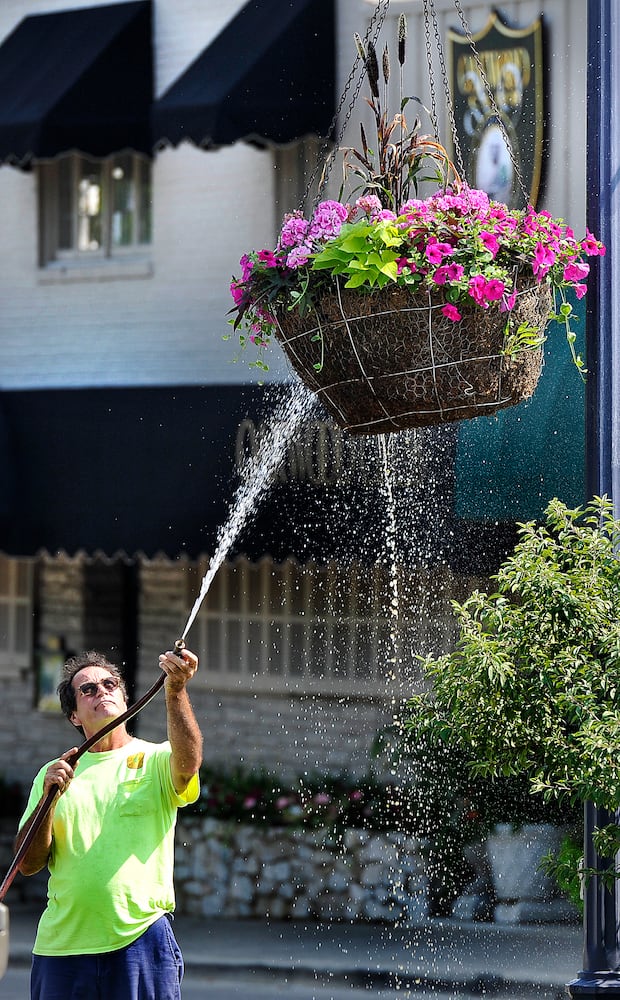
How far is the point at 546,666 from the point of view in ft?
16.3

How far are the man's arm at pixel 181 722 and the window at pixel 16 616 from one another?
751 cm

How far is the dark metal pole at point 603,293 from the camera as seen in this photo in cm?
529

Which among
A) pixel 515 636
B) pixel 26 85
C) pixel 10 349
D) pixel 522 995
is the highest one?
pixel 26 85

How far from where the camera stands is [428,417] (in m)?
5.09

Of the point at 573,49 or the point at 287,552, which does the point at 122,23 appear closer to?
the point at 573,49

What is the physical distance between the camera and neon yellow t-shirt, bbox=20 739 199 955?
4.48 metres

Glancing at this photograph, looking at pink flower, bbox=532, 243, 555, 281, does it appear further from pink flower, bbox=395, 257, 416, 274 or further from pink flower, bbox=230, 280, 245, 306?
pink flower, bbox=230, 280, 245, 306

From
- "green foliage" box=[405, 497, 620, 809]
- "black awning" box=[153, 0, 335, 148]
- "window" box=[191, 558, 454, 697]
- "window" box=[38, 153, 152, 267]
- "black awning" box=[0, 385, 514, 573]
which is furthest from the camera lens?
"window" box=[38, 153, 152, 267]

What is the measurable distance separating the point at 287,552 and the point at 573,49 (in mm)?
3144

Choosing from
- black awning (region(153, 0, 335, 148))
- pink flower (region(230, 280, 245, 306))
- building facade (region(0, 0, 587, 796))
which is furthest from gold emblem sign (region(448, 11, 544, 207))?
pink flower (region(230, 280, 245, 306))

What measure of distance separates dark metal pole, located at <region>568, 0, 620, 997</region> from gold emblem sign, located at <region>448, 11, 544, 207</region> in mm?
3330

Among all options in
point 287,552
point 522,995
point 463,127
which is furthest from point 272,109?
point 522,995

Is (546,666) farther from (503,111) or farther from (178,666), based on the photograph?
(503,111)

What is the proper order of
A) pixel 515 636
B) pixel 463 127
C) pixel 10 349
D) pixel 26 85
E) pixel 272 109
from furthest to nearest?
pixel 10 349 → pixel 26 85 → pixel 272 109 → pixel 463 127 → pixel 515 636
